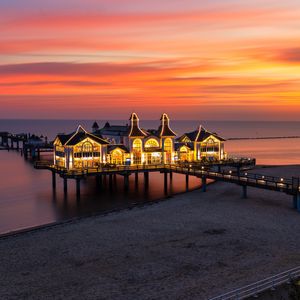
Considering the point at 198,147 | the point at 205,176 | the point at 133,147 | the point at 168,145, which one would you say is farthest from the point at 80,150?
the point at 198,147

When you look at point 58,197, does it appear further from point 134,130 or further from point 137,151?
point 134,130

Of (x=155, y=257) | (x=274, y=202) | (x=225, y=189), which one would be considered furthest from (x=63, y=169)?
(x=155, y=257)

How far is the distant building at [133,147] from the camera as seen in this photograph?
2267 inches

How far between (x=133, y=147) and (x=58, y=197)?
519 inches

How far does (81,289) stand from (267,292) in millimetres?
9793

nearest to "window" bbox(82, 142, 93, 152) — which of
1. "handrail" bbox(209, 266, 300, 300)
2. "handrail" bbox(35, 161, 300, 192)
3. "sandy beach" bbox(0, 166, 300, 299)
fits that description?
"handrail" bbox(35, 161, 300, 192)

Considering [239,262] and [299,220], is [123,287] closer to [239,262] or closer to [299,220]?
[239,262]

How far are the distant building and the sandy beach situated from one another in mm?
17636

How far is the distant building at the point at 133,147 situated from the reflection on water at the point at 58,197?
3.95 m

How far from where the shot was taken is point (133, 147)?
61.5 m

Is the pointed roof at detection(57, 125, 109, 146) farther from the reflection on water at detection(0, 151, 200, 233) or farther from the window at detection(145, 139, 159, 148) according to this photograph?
the reflection on water at detection(0, 151, 200, 233)

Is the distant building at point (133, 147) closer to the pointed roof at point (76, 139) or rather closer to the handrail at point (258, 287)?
the pointed roof at point (76, 139)

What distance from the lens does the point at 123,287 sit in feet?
76.0

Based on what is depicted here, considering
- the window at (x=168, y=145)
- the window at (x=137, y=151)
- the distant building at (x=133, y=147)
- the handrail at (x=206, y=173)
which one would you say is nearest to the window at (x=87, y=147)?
the distant building at (x=133, y=147)
